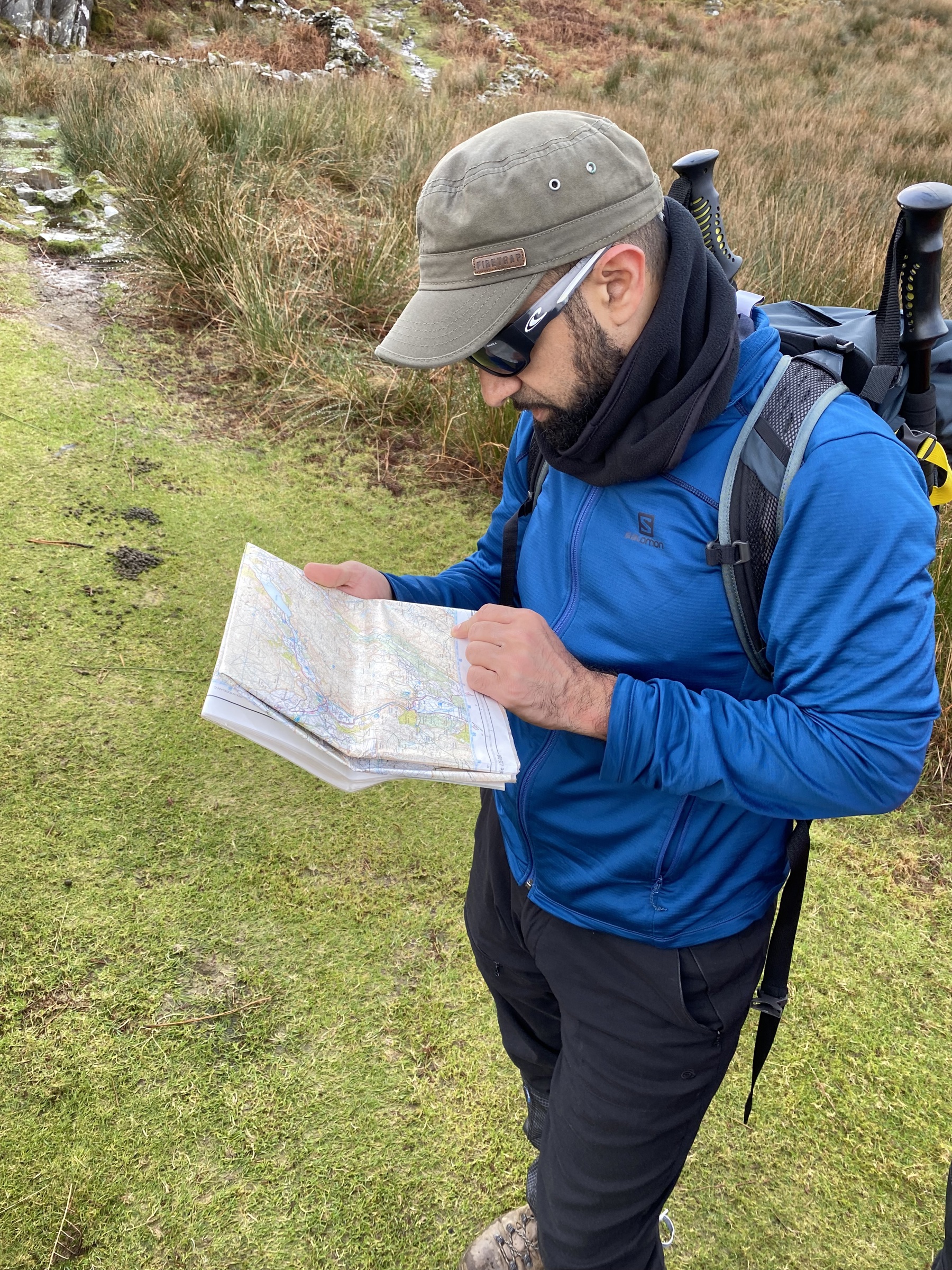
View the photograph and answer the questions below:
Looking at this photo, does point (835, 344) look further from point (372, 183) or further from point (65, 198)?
point (65, 198)

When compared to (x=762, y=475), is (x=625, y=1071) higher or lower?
lower

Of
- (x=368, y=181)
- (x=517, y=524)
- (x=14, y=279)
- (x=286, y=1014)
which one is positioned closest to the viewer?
(x=517, y=524)

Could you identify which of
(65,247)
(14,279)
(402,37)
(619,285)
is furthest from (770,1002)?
(402,37)

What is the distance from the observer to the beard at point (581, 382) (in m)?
1.03

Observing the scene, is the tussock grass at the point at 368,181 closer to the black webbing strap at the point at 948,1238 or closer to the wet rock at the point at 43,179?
the wet rock at the point at 43,179

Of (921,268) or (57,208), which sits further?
(57,208)

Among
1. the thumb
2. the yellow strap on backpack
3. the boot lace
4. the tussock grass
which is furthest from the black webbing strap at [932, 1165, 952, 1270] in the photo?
the tussock grass

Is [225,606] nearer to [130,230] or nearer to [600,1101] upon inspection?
[600,1101]

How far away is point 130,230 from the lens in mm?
5598

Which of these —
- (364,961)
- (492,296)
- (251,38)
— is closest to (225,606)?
(364,961)

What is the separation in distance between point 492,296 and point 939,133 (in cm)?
1002

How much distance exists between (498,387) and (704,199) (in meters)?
0.51

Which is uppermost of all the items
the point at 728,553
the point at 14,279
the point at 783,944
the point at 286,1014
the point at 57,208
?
the point at 728,553

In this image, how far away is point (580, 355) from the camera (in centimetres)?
105
